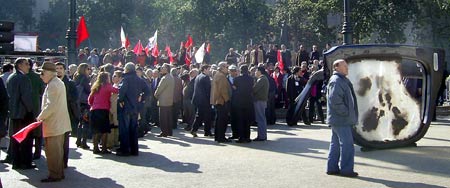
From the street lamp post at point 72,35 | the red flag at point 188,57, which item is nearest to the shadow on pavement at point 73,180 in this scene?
the street lamp post at point 72,35

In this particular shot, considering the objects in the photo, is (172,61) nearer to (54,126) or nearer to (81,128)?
(81,128)

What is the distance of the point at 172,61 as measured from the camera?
89.2 ft

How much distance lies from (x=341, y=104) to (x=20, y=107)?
5561mm

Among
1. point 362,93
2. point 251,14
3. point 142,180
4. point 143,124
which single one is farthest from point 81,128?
point 251,14

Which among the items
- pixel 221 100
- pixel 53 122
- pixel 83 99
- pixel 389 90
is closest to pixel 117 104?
pixel 83 99

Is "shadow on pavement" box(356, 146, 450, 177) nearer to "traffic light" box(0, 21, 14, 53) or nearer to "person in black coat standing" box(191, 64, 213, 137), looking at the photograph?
"person in black coat standing" box(191, 64, 213, 137)

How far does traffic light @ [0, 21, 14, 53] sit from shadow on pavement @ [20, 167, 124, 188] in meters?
2.11

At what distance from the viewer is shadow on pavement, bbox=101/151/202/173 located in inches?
416

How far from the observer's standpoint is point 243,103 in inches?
572

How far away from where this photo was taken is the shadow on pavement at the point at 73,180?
9188 mm

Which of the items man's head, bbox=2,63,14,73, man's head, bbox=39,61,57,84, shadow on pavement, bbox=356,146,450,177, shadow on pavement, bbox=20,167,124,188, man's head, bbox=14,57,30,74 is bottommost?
shadow on pavement, bbox=20,167,124,188

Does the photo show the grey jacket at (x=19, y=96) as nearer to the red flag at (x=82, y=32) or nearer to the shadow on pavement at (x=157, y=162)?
A: the shadow on pavement at (x=157, y=162)

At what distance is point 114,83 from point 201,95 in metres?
2.74

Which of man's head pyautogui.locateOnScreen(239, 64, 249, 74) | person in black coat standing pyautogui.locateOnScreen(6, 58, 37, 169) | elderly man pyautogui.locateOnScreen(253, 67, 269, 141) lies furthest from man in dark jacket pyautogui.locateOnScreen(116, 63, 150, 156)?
elderly man pyautogui.locateOnScreen(253, 67, 269, 141)
